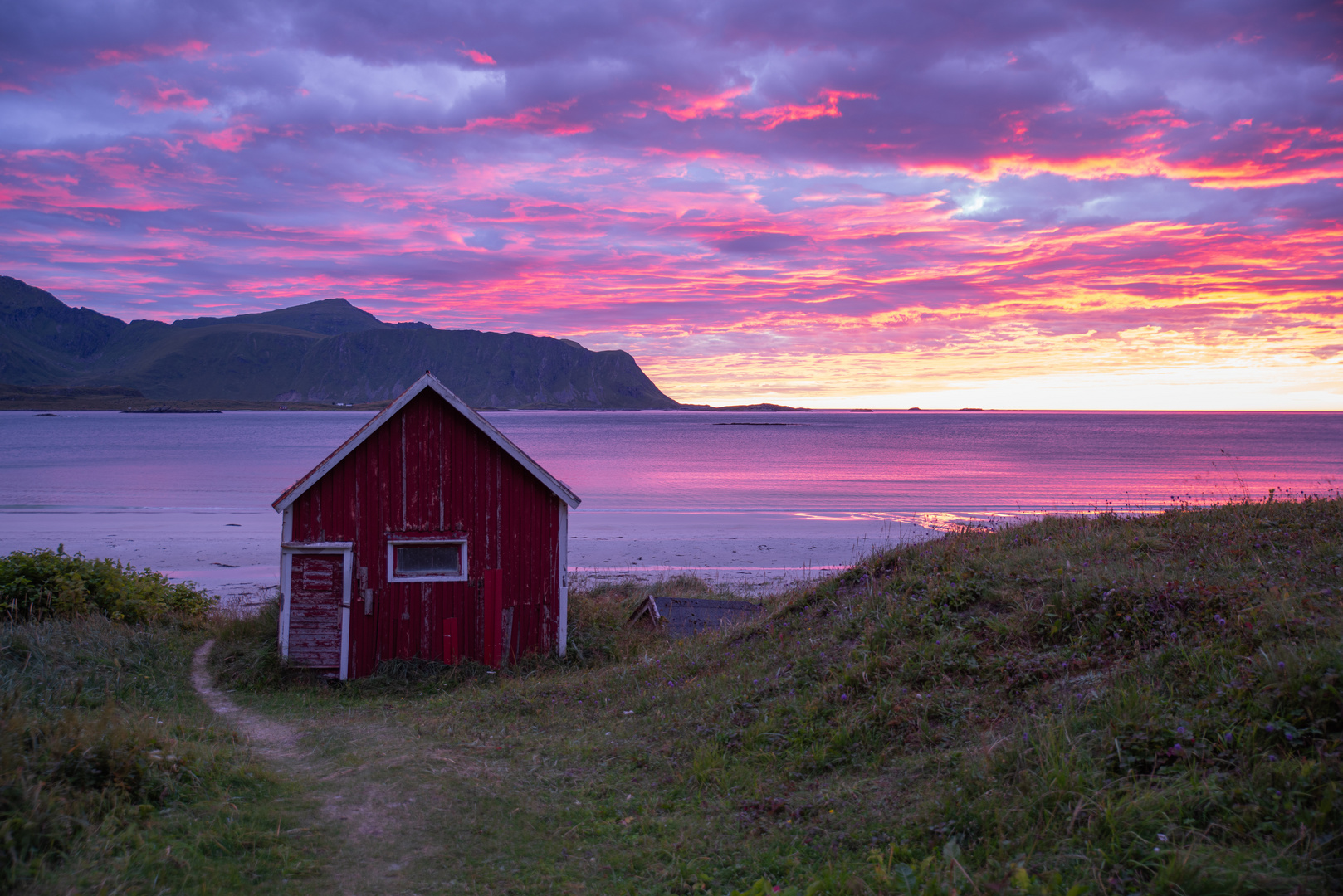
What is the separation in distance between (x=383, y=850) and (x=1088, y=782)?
210 inches

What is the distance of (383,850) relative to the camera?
5930mm

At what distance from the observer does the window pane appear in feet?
46.1

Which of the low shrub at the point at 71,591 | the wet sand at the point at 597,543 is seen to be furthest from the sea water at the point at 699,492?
the low shrub at the point at 71,591

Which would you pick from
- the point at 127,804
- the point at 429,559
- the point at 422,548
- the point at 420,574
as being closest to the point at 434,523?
the point at 422,548

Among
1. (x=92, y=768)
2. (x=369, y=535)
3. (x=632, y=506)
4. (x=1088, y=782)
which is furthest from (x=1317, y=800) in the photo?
(x=632, y=506)

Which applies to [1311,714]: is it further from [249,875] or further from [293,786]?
[293,786]

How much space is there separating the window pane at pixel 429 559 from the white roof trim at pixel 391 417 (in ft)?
6.54

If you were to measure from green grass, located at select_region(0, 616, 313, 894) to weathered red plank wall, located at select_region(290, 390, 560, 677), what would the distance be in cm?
518

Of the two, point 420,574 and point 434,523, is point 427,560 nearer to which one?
point 420,574

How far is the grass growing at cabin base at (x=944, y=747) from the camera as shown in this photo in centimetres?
459

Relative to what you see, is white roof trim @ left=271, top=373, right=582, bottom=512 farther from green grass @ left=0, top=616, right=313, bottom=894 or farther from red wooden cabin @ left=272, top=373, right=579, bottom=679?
green grass @ left=0, top=616, right=313, bottom=894

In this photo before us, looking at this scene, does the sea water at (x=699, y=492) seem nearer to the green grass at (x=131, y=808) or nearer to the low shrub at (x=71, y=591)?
the low shrub at (x=71, y=591)

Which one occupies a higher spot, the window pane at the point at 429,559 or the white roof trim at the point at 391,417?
the white roof trim at the point at 391,417

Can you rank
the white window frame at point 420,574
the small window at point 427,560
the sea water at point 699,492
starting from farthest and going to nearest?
the sea water at point 699,492 → the small window at point 427,560 → the white window frame at point 420,574
